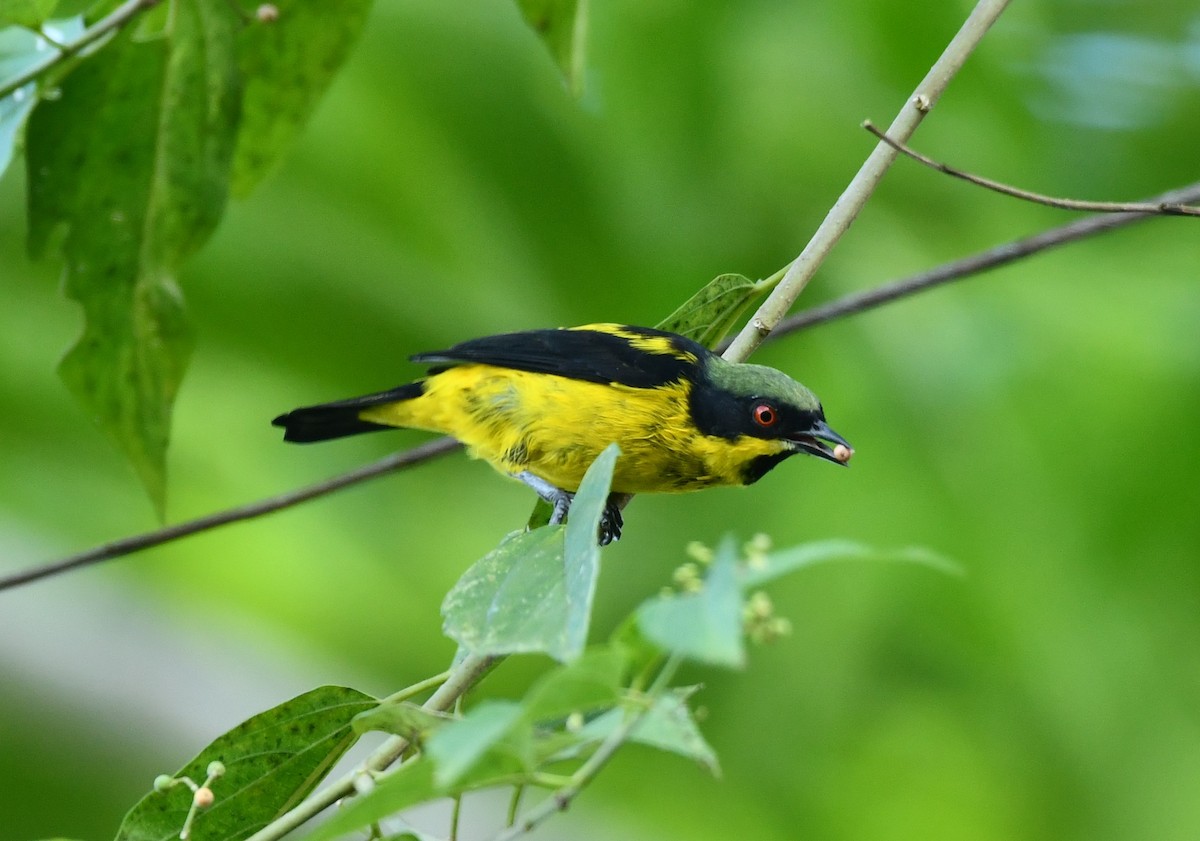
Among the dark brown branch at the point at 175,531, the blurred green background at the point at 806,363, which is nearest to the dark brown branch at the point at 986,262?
the dark brown branch at the point at 175,531

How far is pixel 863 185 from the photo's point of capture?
1.97 meters

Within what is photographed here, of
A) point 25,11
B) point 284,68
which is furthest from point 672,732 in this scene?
point 284,68

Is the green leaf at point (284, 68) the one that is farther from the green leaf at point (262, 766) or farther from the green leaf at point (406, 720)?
the green leaf at point (406, 720)

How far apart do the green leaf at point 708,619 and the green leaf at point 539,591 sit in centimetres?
19

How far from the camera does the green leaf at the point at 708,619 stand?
882 mm

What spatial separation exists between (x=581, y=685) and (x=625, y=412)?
1.93 metres

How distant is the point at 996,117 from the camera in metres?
4.76

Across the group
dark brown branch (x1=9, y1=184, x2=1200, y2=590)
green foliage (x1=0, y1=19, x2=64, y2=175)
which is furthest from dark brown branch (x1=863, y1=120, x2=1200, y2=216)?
green foliage (x1=0, y1=19, x2=64, y2=175)

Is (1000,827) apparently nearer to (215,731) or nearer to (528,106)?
(215,731)

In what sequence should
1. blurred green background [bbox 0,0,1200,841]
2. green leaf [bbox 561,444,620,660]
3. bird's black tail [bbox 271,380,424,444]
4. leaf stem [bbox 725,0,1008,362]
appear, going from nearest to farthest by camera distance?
green leaf [bbox 561,444,620,660]
leaf stem [bbox 725,0,1008,362]
bird's black tail [bbox 271,380,424,444]
blurred green background [bbox 0,0,1200,841]

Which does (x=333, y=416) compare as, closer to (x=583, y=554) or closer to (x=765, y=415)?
(x=765, y=415)

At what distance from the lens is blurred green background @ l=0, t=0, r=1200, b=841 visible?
470cm

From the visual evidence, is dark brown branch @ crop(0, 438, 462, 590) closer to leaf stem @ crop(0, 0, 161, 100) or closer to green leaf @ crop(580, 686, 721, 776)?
leaf stem @ crop(0, 0, 161, 100)

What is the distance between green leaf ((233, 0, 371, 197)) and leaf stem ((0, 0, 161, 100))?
12.3 inches
